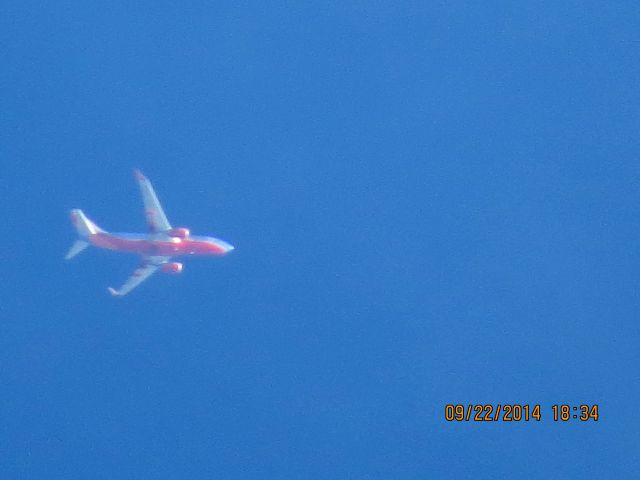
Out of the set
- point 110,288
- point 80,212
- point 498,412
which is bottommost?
point 498,412

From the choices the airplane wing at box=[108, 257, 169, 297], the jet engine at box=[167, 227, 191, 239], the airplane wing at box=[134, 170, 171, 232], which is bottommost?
the airplane wing at box=[108, 257, 169, 297]

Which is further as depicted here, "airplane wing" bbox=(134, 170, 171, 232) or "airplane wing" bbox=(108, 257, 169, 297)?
"airplane wing" bbox=(108, 257, 169, 297)

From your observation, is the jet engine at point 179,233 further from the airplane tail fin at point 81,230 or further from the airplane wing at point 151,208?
the airplane tail fin at point 81,230

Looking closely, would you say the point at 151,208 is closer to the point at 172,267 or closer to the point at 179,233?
the point at 179,233

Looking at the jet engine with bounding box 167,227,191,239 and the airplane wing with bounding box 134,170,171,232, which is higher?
the airplane wing with bounding box 134,170,171,232

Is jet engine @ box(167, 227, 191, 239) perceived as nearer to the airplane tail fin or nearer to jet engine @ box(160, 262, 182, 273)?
jet engine @ box(160, 262, 182, 273)

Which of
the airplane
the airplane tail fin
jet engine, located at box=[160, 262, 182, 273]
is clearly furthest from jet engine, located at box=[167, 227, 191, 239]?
the airplane tail fin

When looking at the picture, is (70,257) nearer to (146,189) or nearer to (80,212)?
(80,212)

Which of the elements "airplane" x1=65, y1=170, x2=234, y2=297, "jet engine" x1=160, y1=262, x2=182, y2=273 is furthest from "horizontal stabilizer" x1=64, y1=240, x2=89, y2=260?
"jet engine" x1=160, y1=262, x2=182, y2=273

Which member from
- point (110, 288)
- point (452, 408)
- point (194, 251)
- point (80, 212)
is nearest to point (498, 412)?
point (452, 408)

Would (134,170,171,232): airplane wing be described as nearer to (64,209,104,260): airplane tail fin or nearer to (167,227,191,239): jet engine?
(167,227,191,239): jet engine
